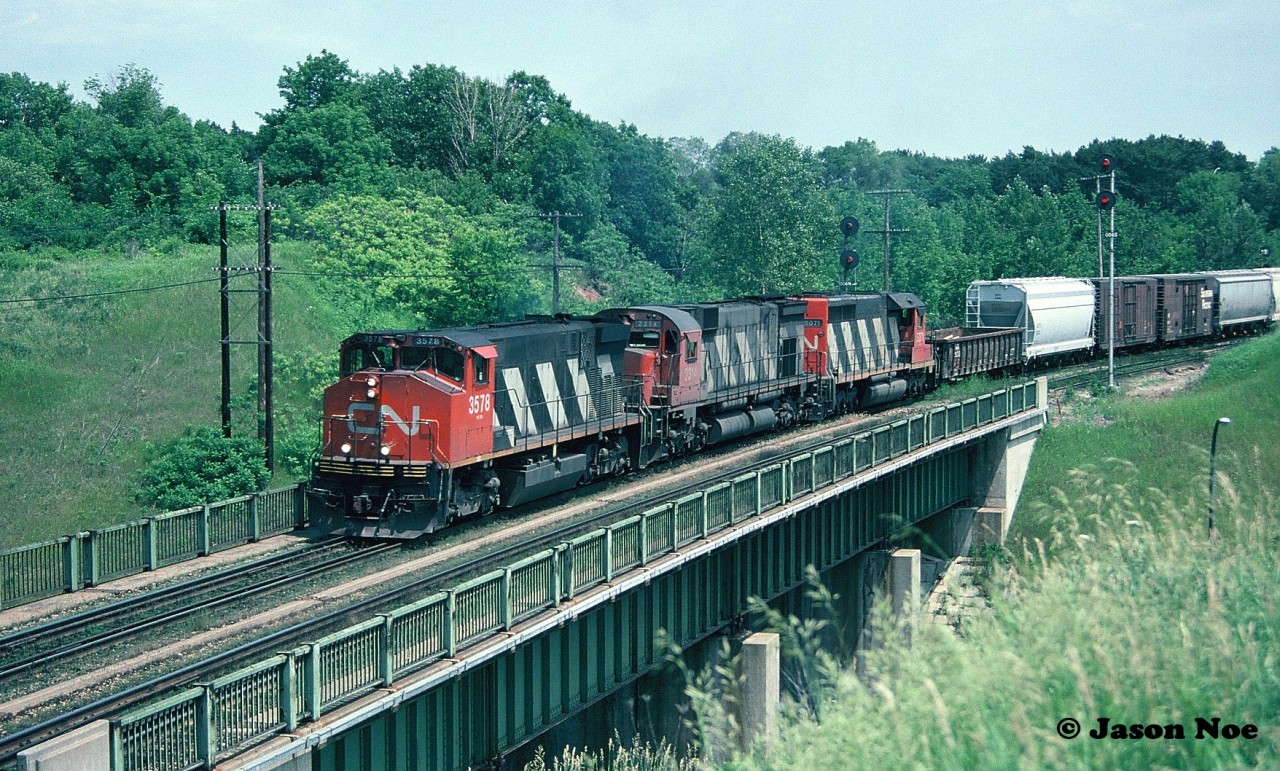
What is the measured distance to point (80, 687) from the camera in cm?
Result: 1409

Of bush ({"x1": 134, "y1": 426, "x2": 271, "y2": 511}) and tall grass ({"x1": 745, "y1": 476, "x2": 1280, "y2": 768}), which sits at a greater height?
tall grass ({"x1": 745, "y1": 476, "x2": 1280, "y2": 768})

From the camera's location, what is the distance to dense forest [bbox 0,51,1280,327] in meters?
53.9

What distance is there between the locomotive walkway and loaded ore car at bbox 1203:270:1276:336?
121 ft

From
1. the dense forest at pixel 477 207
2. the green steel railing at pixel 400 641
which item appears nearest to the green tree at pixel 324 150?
the dense forest at pixel 477 207

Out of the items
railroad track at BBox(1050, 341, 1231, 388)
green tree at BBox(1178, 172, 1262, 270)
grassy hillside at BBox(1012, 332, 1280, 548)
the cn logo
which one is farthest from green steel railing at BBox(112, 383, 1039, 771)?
green tree at BBox(1178, 172, 1262, 270)

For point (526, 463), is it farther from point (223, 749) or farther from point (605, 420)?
point (223, 749)

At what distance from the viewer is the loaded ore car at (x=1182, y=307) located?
56.7m

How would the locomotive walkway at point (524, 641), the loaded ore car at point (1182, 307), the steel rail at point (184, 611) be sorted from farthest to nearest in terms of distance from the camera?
the loaded ore car at point (1182, 307) → the steel rail at point (184, 611) → the locomotive walkway at point (524, 641)

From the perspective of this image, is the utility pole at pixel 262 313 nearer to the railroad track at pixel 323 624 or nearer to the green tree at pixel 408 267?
the railroad track at pixel 323 624

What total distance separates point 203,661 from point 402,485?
7.45 meters

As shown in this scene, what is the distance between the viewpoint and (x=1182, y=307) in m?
58.0

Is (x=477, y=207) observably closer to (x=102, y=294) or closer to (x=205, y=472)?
(x=102, y=294)

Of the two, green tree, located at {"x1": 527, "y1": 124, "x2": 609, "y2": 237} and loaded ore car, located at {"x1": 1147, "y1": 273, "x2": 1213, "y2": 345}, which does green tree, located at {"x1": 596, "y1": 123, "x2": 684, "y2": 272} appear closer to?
green tree, located at {"x1": 527, "y1": 124, "x2": 609, "y2": 237}

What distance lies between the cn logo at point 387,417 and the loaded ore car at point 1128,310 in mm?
39355
